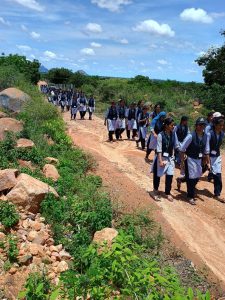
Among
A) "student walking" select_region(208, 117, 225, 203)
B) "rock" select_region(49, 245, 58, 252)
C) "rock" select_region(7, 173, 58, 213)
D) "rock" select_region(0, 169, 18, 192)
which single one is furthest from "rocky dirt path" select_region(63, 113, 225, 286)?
"rock" select_region(0, 169, 18, 192)

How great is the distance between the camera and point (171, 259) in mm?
6176

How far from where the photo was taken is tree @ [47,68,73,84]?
60.7 metres

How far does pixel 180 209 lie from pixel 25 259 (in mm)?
3724

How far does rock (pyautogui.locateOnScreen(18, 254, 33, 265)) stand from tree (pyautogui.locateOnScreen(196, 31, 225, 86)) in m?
23.2

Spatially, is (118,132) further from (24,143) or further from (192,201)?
(192,201)

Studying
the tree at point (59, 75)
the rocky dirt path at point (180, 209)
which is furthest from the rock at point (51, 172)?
the tree at point (59, 75)

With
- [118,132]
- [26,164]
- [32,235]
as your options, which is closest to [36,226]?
[32,235]

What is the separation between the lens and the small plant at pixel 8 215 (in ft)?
20.4

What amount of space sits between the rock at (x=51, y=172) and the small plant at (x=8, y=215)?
6.79 ft

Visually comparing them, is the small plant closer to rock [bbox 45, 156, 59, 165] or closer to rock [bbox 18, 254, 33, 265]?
rock [bbox 18, 254, 33, 265]

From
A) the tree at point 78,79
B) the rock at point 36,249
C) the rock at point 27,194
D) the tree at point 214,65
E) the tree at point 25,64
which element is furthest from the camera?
the tree at point 78,79

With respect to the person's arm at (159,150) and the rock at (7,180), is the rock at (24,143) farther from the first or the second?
the person's arm at (159,150)

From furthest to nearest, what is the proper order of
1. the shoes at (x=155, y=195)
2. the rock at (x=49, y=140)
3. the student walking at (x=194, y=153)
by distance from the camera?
the rock at (x=49, y=140)
the shoes at (x=155, y=195)
the student walking at (x=194, y=153)

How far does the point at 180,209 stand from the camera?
8.21m
